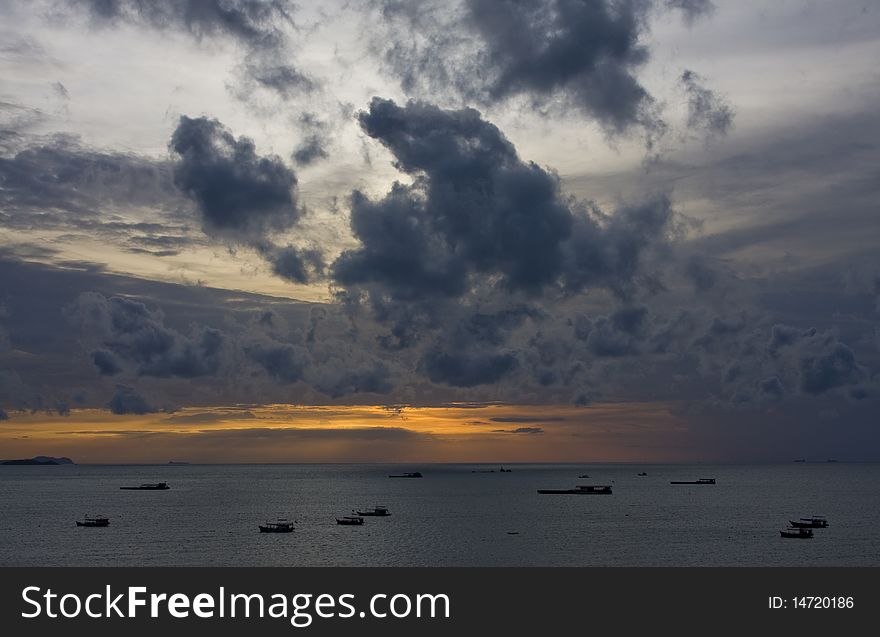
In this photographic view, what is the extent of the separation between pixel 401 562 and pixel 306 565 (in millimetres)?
14083
